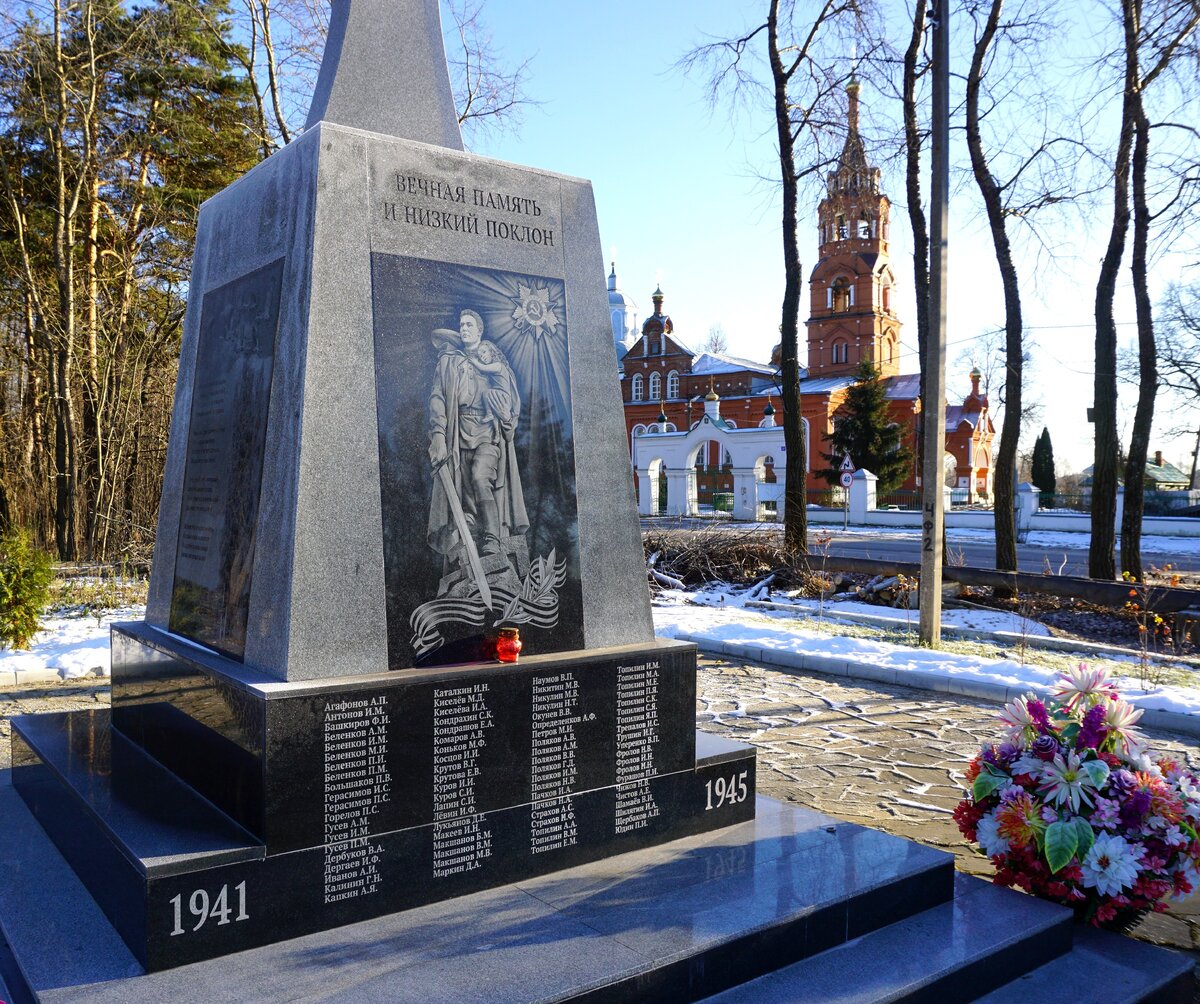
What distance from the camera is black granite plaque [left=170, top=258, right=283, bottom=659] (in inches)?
140

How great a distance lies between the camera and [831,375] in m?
50.5

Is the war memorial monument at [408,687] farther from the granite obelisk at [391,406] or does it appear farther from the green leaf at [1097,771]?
the green leaf at [1097,771]

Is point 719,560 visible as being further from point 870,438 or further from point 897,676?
point 870,438

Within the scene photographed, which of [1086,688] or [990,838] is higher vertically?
[1086,688]

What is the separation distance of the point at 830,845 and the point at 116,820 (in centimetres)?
262

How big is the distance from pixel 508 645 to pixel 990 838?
6.58 ft

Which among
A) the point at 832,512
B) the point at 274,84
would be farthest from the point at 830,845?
the point at 832,512

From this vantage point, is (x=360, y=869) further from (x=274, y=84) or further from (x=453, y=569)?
(x=274, y=84)

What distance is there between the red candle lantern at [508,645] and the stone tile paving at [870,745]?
7.67 feet

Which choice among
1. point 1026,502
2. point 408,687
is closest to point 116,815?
point 408,687

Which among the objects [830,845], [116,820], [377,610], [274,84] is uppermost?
[274,84]

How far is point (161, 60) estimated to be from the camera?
56.1ft

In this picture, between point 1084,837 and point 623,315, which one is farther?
point 623,315

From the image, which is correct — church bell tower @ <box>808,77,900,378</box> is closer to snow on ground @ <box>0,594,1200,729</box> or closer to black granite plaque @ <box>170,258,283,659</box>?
snow on ground @ <box>0,594,1200,729</box>
